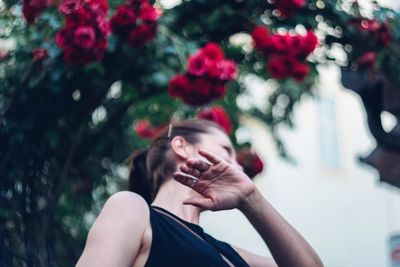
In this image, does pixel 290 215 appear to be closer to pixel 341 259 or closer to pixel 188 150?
pixel 341 259

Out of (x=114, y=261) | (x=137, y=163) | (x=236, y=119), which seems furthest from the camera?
(x=236, y=119)

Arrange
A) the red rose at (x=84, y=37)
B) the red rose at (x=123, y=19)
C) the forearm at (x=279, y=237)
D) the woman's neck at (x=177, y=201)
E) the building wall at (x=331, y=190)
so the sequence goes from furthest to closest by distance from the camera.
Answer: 1. the building wall at (x=331, y=190)
2. the red rose at (x=123, y=19)
3. the red rose at (x=84, y=37)
4. the woman's neck at (x=177, y=201)
5. the forearm at (x=279, y=237)

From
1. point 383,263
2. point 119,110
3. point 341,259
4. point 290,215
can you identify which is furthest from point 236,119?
point 383,263

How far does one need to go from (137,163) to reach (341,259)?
34.0 feet

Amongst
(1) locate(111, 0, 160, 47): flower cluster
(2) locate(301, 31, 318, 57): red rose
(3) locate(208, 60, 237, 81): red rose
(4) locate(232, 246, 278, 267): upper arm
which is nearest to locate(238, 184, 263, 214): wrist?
(4) locate(232, 246, 278, 267): upper arm

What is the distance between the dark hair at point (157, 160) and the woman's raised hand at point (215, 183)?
0.41 m

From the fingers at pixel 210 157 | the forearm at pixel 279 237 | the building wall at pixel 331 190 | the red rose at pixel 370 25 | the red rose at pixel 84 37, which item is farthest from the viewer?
the building wall at pixel 331 190

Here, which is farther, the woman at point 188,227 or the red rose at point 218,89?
the red rose at point 218,89

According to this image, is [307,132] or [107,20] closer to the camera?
[107,20]

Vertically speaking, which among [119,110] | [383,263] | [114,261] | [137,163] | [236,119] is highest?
[114,261]

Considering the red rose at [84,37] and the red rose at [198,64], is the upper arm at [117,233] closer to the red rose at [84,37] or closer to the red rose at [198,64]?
the red rose at [84,37]

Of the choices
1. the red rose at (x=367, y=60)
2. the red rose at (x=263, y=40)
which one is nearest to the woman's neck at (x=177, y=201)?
the red rose at (x=263, y=40)

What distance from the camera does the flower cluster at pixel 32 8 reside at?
2.91m

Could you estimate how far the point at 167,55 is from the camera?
10.3 feet
